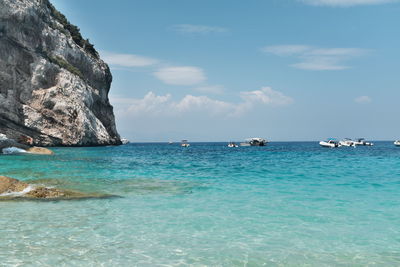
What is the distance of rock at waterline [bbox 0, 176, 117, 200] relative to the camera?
1653 centimetres

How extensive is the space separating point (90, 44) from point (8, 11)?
3753 cm

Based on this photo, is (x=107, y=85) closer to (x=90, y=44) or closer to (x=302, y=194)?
(x=90, y=44)

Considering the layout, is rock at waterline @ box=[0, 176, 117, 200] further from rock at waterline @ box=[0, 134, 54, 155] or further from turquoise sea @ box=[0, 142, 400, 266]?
rock at waterline @ box=[0, 134, 54, 155]

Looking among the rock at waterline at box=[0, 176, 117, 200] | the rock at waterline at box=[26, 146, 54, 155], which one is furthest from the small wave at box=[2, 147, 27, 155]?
the rock at waterline at box=[0, 176, 117, 200]

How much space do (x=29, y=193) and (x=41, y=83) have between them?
74.1 metres

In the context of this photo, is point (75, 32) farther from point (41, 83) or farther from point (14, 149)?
point (14, 149)

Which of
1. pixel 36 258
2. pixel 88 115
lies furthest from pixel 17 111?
pixel 36 258

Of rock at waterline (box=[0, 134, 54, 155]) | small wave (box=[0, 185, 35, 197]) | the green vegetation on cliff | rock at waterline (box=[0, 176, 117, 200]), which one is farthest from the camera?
the green vegetation on cliff

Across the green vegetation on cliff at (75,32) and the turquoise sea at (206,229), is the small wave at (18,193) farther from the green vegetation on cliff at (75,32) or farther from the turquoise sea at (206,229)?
the green vegetation on cliff at (75,32)

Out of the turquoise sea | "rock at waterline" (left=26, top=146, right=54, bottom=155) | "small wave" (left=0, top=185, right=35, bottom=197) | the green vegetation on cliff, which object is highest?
the green vegetation on cliff

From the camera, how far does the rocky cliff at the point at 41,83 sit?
7744 cm

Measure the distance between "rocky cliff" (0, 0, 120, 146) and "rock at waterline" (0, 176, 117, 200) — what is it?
64.2m

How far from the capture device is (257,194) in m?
18.9

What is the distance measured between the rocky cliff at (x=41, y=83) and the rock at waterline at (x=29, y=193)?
2528 inches
